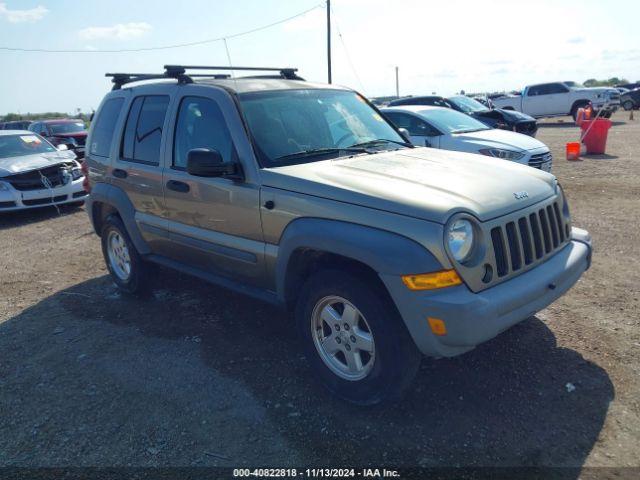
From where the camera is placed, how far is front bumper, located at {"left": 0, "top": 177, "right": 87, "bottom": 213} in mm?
9453

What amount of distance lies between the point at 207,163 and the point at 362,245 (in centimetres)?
128

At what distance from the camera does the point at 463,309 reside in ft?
9.11

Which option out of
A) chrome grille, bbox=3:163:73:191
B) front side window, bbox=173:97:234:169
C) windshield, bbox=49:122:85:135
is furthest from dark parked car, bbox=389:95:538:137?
front side window, bbox=173:97:234:169

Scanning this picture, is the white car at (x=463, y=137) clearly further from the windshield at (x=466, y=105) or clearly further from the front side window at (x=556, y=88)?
the front side window at (x=556, y=88)

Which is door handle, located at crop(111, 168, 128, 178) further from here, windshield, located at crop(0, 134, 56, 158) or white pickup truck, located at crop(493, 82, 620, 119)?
white pickup truck, located at crop(493, 82, 620, 119)

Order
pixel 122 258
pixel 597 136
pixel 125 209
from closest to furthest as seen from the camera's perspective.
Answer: pixel 125 209 < pixel 122 258 < pixel 597 136

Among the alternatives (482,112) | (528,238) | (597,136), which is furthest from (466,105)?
(528,238)

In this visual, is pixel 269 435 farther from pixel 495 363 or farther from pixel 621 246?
pixel 621 246

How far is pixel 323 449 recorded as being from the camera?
3.02 meters

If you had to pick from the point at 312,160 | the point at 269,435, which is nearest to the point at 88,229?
the point at 312,160

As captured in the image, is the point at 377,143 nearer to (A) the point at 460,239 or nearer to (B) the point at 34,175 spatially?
(A) the point at 460,239

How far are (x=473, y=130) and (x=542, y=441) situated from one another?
757 centimetres

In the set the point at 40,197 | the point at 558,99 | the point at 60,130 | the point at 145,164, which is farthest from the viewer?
the point at 558,99

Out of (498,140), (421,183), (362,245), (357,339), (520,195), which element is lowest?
(357,339)
